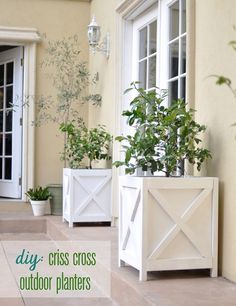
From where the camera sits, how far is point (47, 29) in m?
6.30

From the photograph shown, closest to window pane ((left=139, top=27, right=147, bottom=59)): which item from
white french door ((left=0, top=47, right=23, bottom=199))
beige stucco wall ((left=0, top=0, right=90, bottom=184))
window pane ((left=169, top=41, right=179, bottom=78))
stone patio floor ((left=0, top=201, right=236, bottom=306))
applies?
window pane ((left=169, top=41, right=179, bottom=78))

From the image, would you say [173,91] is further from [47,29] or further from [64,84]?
[47,29]

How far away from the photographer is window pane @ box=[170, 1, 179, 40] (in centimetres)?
391

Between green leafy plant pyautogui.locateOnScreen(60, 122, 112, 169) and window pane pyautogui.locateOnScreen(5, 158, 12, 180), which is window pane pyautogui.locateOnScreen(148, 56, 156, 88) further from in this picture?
window pane pyautogui.locateOnScreen(5, 158, 12, 180)

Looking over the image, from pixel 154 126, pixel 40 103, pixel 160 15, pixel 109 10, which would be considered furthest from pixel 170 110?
pixel 40 103

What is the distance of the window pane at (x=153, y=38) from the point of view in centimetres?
446

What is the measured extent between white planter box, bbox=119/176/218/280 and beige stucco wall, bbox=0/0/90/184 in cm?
357

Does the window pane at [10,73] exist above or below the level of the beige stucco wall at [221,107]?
above

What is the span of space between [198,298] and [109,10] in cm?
375

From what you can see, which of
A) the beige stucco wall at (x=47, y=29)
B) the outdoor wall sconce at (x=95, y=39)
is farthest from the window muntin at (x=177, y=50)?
the beige stucco wall at (x=47, y=29)

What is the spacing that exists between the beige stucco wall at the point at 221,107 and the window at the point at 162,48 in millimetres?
597

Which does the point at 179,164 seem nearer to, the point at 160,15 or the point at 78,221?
the point at 160,15

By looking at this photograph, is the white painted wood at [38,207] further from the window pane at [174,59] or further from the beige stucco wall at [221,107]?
the beige stucco wall at [221,107]

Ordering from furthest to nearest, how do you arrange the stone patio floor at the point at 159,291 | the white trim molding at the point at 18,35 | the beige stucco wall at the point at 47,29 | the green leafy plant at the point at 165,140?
the beige stucco wall at the point at 47,29 → the white trim molding at the point at 18,35 → the green leafy plant at the point at 165,140 → the stone patio floor at the point at 159,291
